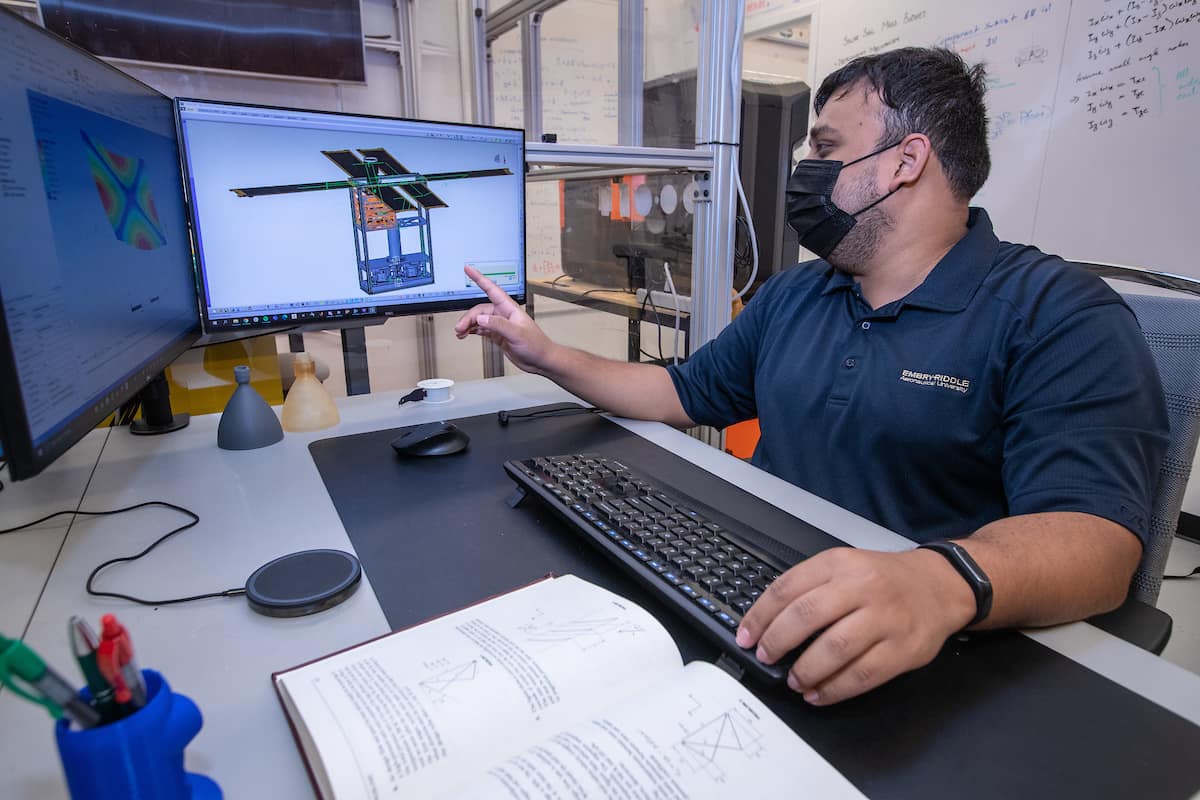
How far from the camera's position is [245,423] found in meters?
0.92

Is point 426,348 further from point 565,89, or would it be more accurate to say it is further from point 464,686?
point 464,686

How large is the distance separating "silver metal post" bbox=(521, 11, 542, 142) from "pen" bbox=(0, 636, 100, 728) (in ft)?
6.61

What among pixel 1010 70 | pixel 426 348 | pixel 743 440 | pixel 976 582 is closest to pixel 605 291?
pixel 743 440

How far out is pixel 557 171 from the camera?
5.24 ft

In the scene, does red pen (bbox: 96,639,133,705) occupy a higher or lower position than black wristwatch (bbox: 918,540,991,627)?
higher

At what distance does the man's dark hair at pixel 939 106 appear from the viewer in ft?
3.20

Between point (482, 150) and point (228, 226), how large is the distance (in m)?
0.38

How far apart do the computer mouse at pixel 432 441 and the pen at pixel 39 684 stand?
0.59m

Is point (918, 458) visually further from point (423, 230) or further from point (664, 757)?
point (423, 230)

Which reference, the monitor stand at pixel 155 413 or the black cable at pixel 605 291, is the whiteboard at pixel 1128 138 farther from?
the monitor stand at pixel 155 413

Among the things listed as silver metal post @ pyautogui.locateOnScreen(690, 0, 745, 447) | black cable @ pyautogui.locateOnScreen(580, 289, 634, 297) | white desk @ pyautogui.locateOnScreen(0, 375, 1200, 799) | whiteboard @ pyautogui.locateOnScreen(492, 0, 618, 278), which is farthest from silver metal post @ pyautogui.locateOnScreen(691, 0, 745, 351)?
whiteboard @ pyautogui.locateOnScreen(492, 0, 618, 278)

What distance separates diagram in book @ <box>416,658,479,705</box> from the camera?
39 cm

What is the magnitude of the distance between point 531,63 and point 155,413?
173 centimetres

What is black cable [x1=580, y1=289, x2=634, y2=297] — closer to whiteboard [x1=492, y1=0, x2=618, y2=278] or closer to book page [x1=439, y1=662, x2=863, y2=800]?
whiteboard [x1=492, y1=0, x2=618, y2=278]
